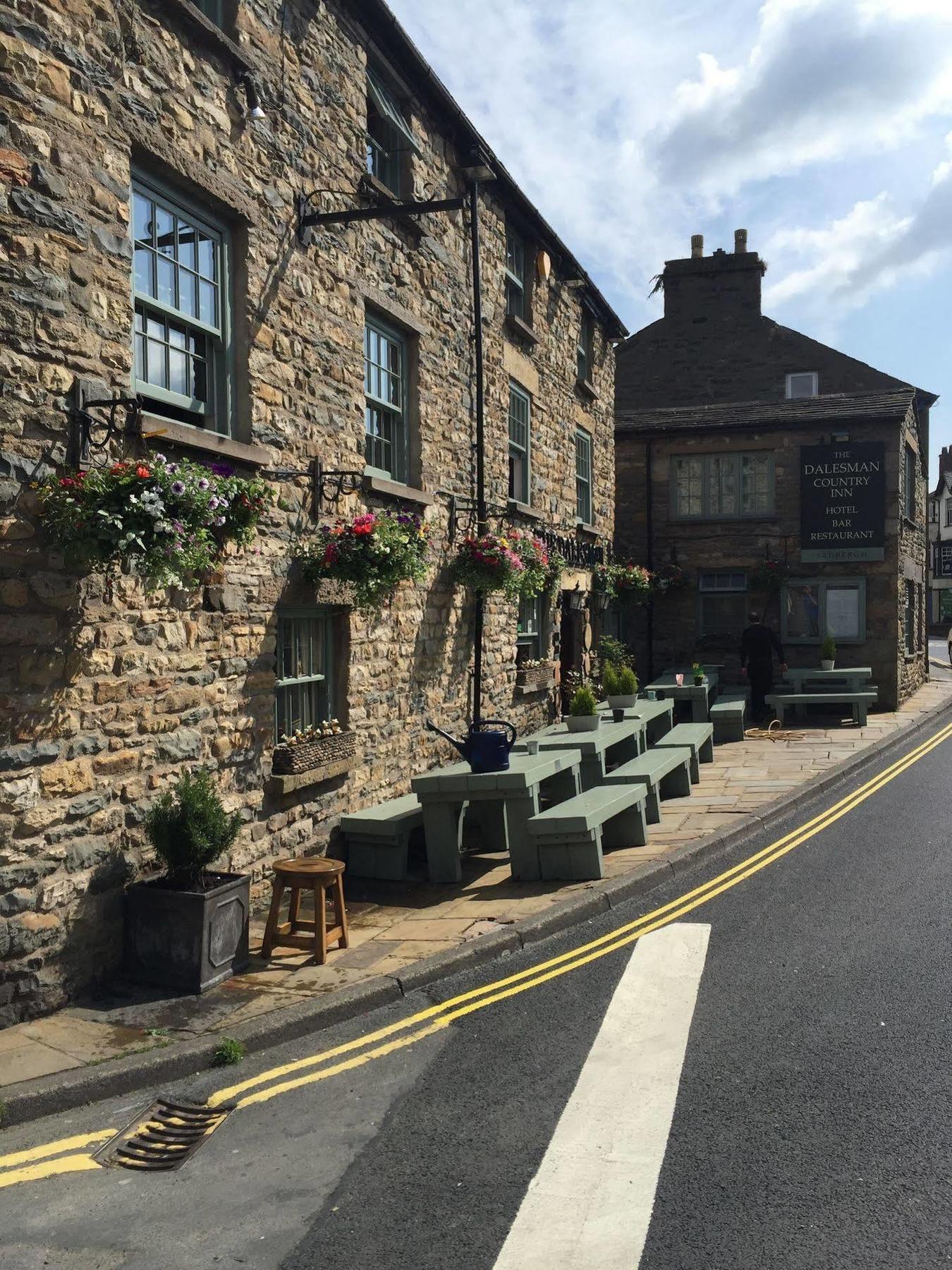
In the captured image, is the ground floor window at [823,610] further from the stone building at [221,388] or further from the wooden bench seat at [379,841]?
the wooden bench seat at [379,841]

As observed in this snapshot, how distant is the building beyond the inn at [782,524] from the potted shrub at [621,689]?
300 inches

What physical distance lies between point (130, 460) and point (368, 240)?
4374 millimetres

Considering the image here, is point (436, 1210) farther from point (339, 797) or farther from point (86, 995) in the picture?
point (339, 797)

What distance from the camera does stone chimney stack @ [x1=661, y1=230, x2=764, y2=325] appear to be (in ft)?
89.3

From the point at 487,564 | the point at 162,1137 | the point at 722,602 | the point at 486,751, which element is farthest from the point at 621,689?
the point at 162,1137

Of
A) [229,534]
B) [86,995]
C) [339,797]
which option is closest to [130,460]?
[229,534]

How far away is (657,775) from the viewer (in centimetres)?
1001

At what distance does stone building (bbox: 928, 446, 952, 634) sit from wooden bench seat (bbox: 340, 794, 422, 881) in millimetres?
43306

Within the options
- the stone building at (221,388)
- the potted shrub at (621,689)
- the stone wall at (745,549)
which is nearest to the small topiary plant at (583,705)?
the stone building at (221,388)

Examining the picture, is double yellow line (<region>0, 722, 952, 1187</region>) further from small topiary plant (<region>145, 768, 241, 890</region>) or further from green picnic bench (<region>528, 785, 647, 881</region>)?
small topiary plant (<region>145, 768, 241, 890</region>)

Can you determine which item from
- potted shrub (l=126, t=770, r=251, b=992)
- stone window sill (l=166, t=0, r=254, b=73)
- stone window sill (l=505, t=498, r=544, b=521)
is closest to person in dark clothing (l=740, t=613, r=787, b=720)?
stone window sill (l=505, t=498, r=544, b=521)

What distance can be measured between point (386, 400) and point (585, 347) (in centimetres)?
812

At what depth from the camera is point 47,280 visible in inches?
220

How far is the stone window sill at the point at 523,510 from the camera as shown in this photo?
13.0m
